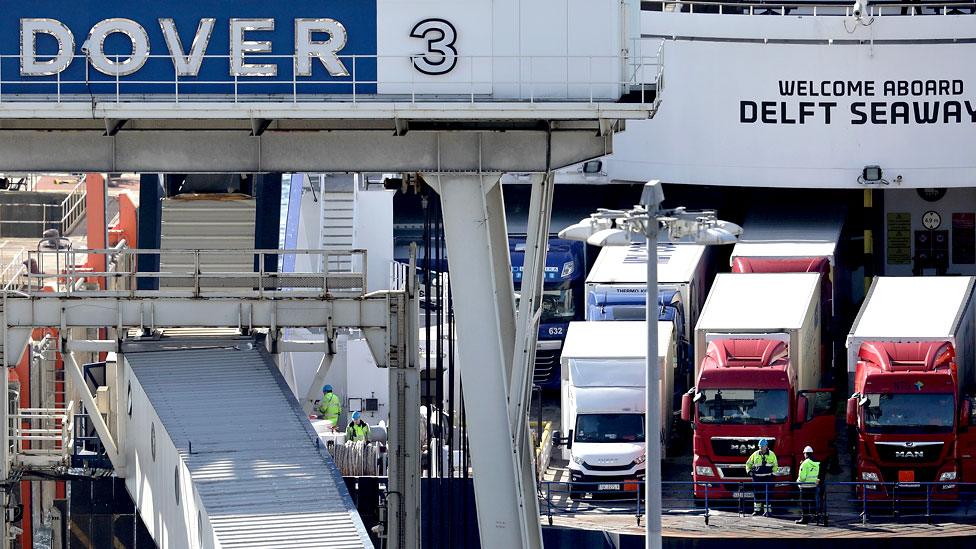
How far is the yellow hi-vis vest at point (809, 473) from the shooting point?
44.9 meters

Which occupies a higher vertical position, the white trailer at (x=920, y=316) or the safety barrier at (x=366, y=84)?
the safety barrier at (x=366, y=84)

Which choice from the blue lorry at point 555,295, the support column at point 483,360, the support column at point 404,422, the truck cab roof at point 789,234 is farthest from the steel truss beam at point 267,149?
the blue lorry at point 555,295

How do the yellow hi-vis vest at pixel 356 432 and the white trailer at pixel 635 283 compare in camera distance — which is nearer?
the yellow hi-vis vest at pixel 356 432

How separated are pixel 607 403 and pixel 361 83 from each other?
13263 mm

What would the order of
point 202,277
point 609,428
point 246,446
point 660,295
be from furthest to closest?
point 660,295 → point 609,428 → point 202,277 → point 246,446

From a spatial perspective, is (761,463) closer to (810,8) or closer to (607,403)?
(607,403)

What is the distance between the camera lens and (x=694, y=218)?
1253 inches

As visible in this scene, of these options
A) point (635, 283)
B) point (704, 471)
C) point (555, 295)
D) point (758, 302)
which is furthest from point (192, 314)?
point (555, 295)

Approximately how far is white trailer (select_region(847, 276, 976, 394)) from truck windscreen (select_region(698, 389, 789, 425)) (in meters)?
2.10

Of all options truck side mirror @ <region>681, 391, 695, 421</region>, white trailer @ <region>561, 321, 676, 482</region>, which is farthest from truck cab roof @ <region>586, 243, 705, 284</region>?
truck side mirror @ <region>681, 391, 695, 421</region>

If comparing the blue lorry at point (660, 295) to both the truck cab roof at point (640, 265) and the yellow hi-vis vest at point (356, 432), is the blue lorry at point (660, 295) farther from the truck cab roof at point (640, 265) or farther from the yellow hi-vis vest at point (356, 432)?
the yellow hi-vis vest at point (356, 432)

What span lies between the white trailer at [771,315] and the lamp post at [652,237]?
49.4 ft

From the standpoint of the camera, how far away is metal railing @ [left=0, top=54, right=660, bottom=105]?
3575 cm

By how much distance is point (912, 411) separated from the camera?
45.9m
